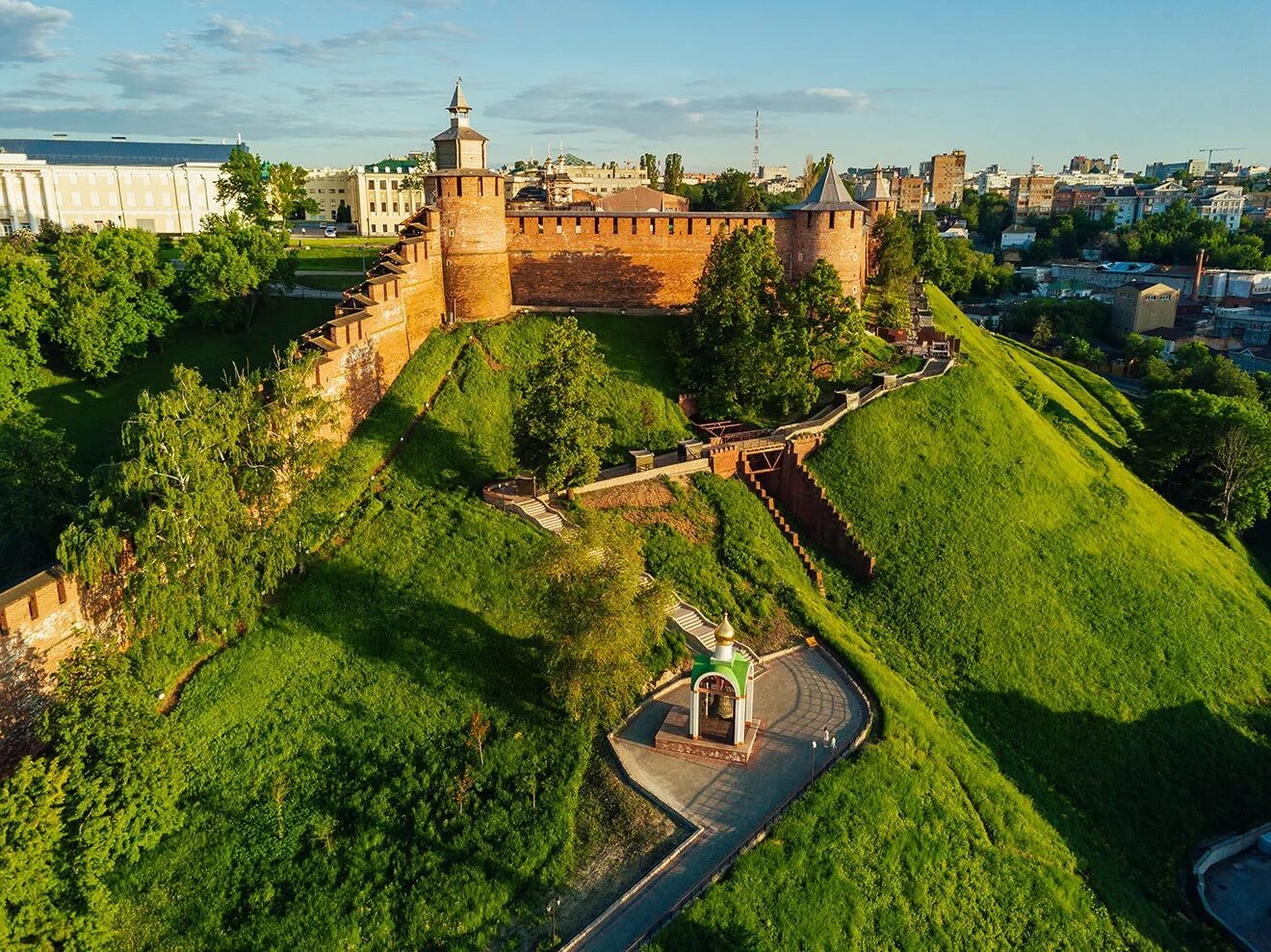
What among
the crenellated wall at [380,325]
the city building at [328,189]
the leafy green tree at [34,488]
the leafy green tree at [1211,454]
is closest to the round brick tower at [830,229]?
the crenellated wall at [380,325]

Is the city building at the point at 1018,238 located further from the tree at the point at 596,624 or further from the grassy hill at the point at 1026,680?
the tree at the point at 596,624

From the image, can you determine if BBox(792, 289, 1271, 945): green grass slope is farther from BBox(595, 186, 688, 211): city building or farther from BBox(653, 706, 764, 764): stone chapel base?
BBox(595, 186, 688, 211): city building

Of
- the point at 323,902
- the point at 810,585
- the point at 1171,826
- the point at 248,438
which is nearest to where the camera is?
the point at 323,902

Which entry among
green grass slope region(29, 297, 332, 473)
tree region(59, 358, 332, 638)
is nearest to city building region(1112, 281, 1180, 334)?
green grass slope region(29, 297, 332, 473)

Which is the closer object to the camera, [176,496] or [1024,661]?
[176,496]

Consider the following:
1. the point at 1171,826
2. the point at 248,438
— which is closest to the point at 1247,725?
the point at 1171,826

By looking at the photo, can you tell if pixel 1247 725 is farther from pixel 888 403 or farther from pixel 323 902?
pixel 323 902

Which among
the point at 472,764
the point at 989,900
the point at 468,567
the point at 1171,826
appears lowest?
the point at 1171,826
